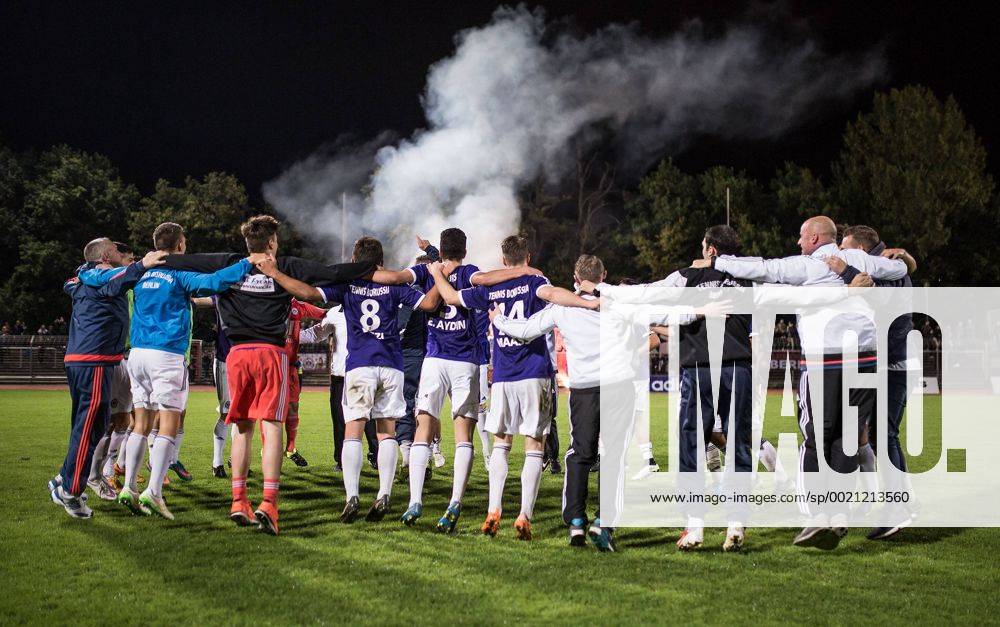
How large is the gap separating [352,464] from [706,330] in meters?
3.31

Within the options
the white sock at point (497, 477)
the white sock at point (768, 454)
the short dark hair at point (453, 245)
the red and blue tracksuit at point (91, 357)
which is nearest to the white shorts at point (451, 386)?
the white sock at point (497, 477)

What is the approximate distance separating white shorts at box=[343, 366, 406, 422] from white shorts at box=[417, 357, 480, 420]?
23cm

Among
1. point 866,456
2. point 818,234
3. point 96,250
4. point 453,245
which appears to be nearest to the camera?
point 818,234

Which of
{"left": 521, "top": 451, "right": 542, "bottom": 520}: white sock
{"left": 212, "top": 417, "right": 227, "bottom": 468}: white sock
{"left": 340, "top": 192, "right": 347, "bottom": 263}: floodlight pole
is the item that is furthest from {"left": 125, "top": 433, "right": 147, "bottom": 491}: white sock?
{"left": 340, "top": 192, "right": 347, "bottom": 263}: floodlight pole

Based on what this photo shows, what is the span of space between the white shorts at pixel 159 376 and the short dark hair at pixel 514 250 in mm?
3297

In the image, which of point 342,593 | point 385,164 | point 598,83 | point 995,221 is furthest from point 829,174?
point 342,593

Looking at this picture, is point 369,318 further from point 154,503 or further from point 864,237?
point 864,237

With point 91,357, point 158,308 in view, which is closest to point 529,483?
point 158,308

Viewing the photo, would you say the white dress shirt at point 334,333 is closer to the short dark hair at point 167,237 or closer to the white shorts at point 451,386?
the short dark hair at point 167,237

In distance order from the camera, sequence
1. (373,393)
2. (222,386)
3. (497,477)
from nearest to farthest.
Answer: (497,477) < (373,393) < (222,386)

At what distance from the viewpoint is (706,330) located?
21.6 feet

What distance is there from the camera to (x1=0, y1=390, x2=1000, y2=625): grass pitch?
484 centimetres

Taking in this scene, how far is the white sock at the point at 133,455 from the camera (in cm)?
773

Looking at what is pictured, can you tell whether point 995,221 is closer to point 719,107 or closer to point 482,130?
point 719,107
